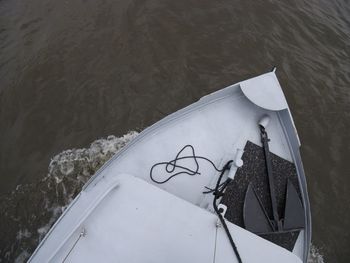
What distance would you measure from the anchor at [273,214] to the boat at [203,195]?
0.01 metres

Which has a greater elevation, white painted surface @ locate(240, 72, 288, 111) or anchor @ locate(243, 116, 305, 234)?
white painted surface @ locate(240, 72, 288, 111)

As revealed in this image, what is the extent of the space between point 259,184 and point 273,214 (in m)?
0.43

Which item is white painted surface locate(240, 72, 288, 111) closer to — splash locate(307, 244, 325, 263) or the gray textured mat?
the gray textured mat

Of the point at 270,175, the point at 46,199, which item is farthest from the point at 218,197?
the point at 46,199

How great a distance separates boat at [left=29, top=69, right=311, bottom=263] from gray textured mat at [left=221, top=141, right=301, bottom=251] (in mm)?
13

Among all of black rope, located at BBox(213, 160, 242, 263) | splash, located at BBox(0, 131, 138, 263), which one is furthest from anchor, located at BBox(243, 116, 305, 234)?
splash, located at BBox(0, 131, 138, 263)

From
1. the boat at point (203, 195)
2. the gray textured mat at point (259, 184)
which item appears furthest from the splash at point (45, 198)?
the gray textured mat at point (259, 184)

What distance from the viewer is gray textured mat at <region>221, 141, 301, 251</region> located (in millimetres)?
3703

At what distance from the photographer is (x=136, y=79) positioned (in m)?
6.36

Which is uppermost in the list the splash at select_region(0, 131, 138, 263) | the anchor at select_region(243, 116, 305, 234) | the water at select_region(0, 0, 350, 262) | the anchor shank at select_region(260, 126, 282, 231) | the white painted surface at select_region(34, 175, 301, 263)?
the white painted surface at select_region(34, 175, 301, 263)

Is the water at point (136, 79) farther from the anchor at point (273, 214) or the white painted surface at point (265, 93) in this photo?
the white painted surface at point (265, 93)

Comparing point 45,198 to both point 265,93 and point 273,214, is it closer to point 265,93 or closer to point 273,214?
point 273,214

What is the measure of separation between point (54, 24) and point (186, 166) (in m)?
5.08

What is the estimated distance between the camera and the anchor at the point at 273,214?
365 cm
